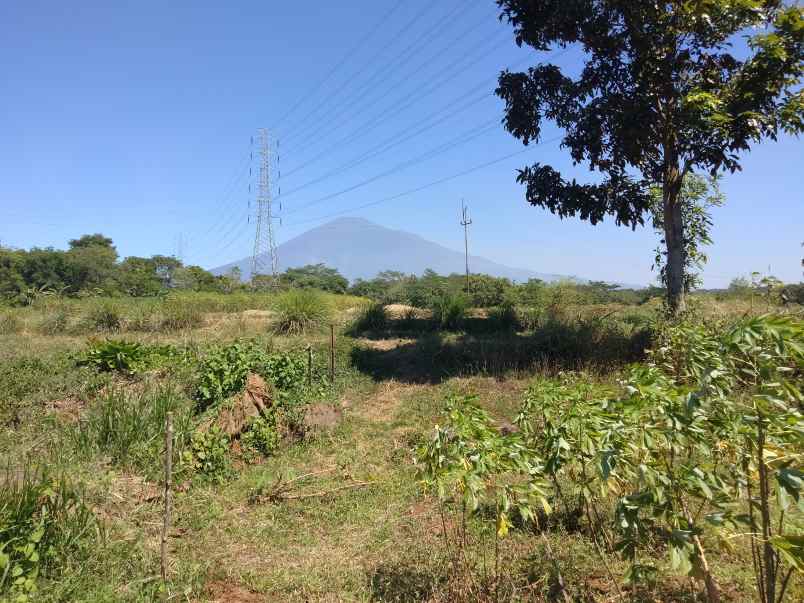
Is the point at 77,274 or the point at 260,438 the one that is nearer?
the point at 260,438

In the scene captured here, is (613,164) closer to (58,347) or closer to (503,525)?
(503,525)

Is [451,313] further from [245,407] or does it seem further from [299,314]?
[245,407]

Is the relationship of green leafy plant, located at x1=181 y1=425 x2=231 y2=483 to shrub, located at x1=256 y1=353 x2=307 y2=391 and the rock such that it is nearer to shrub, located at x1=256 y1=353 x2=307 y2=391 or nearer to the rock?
the rock

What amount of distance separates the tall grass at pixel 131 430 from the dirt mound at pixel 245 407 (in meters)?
0.38

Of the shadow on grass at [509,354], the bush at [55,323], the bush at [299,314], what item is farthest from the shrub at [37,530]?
the bush at [55,323]

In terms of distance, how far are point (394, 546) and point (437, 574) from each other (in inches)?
25.3

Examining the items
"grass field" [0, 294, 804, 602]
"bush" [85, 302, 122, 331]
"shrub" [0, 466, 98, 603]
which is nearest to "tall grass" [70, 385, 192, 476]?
"grass field" [0, 294, 804, 602]

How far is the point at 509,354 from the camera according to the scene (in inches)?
351

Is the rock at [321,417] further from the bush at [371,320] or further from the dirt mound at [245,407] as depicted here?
the bush at [371,320]

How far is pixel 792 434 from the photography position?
165 cm

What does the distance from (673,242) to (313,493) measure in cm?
757

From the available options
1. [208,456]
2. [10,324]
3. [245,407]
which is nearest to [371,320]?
[245,407]

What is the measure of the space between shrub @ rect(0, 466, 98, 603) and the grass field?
2cm

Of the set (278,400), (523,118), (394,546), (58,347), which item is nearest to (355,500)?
(394,546)
